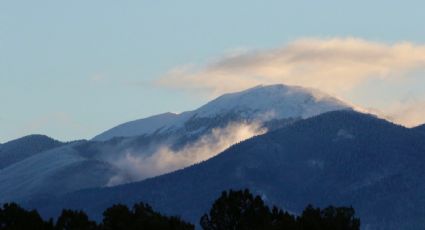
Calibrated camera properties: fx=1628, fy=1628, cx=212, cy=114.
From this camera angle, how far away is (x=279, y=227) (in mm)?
193750

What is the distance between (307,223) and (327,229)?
3702 millimetres

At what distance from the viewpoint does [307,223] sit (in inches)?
7697

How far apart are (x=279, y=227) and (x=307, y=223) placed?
12.7 ft

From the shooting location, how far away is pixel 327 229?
19800 centimetres

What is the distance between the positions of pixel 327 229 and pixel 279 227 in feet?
24.2
